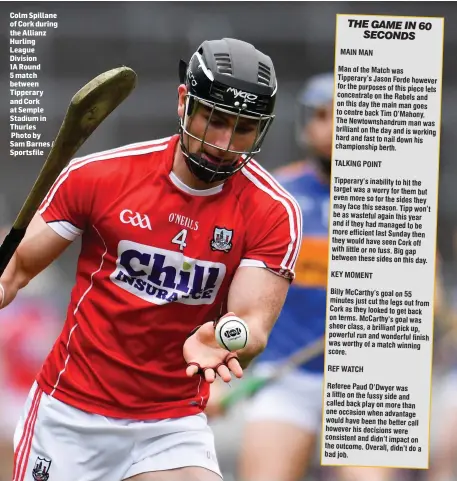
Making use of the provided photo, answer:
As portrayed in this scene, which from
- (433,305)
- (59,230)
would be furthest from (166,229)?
(433,305)

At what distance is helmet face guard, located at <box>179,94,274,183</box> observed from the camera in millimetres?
2363

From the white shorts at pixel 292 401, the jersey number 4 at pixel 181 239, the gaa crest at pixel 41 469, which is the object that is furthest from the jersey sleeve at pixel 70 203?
the white shorts at pixel 292 401

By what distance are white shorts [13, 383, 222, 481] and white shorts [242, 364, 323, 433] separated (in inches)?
46.5

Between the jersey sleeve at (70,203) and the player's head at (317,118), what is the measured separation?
4.35 ft

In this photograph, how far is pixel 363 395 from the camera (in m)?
3.54

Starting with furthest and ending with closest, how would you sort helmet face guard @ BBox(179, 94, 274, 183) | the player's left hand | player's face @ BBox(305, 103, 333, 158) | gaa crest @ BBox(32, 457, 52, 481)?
player's face @ BBox(305, 103, 333, 158)
gaa crest @ BBox(32, 457, 52, 481)
helmet face guard @ BBox(179, 94, 274, 183)
the player's left hand

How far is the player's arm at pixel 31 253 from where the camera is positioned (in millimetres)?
2480

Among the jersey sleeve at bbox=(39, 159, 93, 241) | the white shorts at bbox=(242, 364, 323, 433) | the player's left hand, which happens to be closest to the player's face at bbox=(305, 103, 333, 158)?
the white shorts at bbox=(242, 364, 323, 433)

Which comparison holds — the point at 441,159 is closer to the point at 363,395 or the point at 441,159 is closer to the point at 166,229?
the point at 363,395

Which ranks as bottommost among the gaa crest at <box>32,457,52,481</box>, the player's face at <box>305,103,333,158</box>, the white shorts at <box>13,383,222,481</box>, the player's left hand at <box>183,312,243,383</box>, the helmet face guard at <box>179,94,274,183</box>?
the gaa crest at <box>32,457,52,481</box>

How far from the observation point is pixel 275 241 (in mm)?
2512

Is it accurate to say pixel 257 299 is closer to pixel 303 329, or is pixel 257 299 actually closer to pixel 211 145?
pixel 211 145

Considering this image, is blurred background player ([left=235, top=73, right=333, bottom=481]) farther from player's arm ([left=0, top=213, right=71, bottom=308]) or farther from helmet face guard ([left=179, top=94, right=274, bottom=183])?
player's arm ([left=0, top=213, right=71, bottom=308])

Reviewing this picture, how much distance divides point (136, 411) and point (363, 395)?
4.29ft
